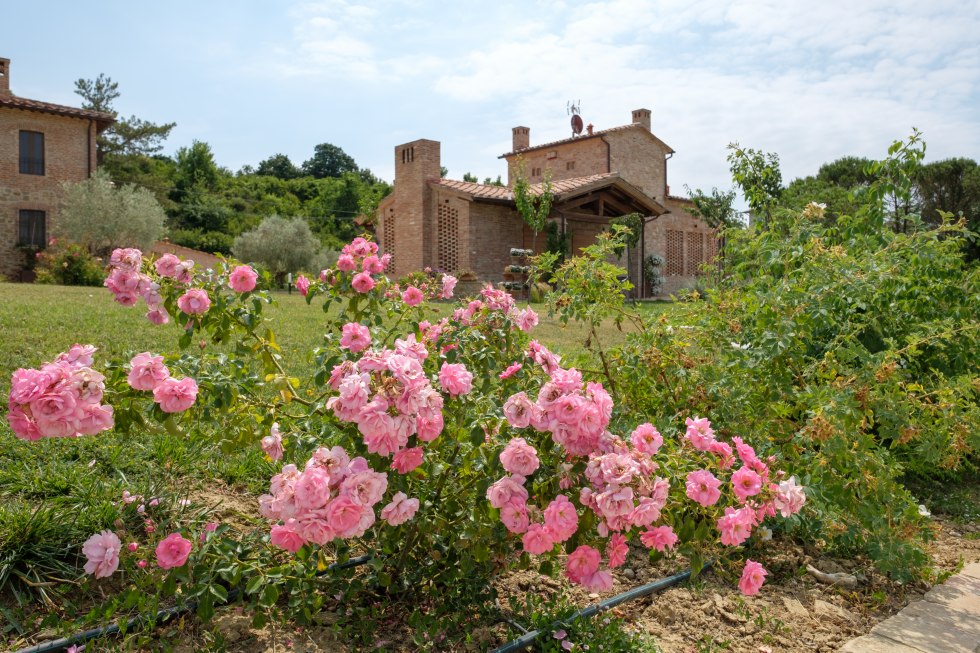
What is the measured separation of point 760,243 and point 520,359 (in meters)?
2.11

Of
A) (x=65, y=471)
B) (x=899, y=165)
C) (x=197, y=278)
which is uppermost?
(x=899, y=165)

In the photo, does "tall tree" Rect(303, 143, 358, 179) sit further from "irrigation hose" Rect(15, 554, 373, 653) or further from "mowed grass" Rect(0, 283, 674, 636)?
"irrigation hose" Rect(15, 554, 373, 653)

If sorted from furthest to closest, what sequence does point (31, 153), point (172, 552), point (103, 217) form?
point (31, 153), point (103, 217), point (172, 552)

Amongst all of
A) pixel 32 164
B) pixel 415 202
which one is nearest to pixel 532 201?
pixel 415 202

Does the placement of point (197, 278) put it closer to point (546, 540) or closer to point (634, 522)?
point (546, 540)

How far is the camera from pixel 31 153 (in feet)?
66.8

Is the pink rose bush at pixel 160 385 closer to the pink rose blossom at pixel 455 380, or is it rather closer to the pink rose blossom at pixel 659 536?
the pink rose blossom at pixel 455 380

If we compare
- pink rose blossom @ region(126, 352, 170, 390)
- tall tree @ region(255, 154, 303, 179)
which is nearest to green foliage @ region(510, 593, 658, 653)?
pink rose blossom @ region(126, 352, 170, 390)

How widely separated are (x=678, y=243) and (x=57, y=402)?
2433 cm

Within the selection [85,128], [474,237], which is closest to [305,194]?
[85,128]

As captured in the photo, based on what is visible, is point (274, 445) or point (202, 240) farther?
point (202, 240)

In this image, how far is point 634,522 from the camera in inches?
65.0

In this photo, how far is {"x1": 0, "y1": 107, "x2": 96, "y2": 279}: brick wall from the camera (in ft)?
65.4

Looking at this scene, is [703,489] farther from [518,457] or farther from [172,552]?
[172,552]
